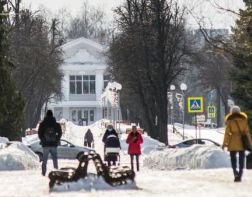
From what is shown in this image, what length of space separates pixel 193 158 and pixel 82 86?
94004 mm

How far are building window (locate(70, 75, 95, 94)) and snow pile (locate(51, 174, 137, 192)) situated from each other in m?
101

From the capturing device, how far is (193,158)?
21109 mm

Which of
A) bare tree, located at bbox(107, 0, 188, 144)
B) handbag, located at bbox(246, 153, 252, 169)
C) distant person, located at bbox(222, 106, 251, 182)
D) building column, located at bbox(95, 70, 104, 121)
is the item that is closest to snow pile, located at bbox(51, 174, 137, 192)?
distant person, located at bbox(222, 106, 251, 182)

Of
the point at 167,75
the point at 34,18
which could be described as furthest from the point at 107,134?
the point at 34,18

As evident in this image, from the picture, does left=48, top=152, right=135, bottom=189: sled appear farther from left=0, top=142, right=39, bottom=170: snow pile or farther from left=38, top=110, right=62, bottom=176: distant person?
left=0, top=142, right=39, bottom=170: snow pile

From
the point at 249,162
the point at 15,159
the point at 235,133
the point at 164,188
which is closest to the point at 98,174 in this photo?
the point at 164,188

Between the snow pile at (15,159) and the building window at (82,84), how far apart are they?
90.5 meters

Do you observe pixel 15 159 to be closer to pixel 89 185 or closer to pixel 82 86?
pixel 89 185

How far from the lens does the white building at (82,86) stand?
113188 mm

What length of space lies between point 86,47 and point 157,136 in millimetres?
62938

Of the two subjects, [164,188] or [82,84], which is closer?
[164,188]

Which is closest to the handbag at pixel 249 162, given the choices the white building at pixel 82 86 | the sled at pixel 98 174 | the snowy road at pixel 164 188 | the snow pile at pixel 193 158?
the snow pile at pixel 193 158

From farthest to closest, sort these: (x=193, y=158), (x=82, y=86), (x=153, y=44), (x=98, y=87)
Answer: (x=82, y=86) < (x=98, y=87) < (x=153, y=44) < (x=193, y=158)

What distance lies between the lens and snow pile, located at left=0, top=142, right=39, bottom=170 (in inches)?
837
